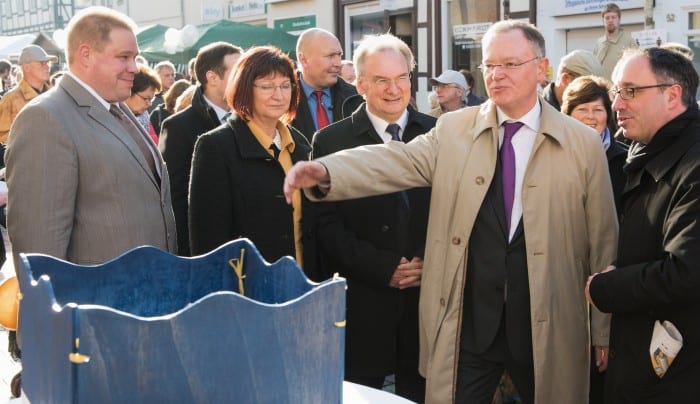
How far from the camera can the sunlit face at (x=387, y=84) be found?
3711mm

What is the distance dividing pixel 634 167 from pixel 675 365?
68 centimetres

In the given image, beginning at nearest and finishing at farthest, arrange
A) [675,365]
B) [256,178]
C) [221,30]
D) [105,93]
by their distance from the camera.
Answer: [675,365], [105,93], [256,178], [221,30]

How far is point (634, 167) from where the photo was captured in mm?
2969

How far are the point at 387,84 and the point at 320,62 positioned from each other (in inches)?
93.1

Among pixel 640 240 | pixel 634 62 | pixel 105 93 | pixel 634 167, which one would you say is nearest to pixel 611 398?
pixel 640 240

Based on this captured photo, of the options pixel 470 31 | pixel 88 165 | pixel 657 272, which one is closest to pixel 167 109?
pixel 88 165

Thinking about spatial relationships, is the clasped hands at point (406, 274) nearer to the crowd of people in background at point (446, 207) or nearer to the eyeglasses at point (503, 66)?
the crowd of people in background at point (446, 207)

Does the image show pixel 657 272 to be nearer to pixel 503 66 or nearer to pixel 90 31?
pixel 503 66

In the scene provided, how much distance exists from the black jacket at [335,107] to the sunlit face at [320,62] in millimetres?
90

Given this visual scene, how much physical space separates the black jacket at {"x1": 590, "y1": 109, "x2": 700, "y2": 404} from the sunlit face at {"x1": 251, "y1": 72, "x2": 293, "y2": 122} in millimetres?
1464

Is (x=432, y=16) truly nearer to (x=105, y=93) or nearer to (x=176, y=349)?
(x=105, y=93)

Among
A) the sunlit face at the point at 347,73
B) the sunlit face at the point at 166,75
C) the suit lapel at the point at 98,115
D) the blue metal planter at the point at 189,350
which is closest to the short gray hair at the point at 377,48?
the suit lapel at the point at 98,115

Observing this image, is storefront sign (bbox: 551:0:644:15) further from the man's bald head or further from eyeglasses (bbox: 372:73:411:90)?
eyeglasses (bbox: 372:73:411:90)

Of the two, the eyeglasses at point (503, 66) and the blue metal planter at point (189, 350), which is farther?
the eyeglasses at point (503, 66)
